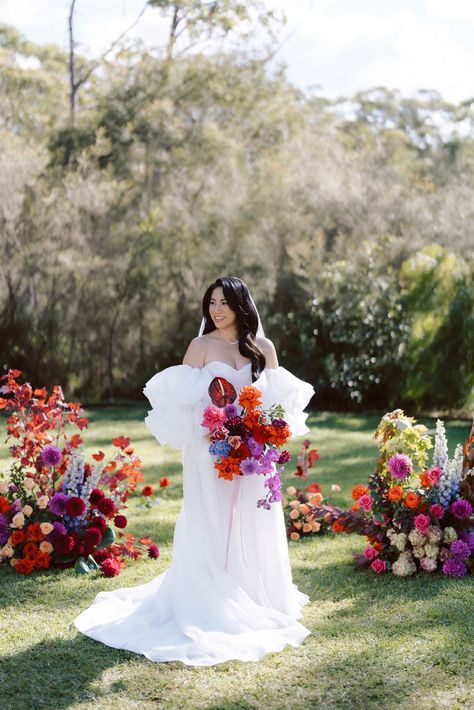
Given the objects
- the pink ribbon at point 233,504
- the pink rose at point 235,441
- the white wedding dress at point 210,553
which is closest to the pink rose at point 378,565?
the white wedding dress at point 210,553

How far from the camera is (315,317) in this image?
534 inches

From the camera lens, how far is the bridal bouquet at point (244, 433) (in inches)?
152

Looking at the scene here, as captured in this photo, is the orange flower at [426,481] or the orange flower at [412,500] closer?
the orange flower at [412,500]

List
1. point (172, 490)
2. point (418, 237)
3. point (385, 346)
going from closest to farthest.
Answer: point (172, 490) < point (385, 346) < point (418, 237)

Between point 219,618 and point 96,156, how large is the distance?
1202 centimetres

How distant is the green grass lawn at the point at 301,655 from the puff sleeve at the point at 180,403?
41.3 inches

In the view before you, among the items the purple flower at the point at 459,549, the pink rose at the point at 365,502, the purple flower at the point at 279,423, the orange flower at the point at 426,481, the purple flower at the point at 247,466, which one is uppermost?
the purple flower at the point at 279,423

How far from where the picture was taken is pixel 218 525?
13.5 ft

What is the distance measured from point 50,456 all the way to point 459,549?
2.54 metres

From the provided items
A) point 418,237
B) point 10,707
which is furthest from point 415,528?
point 418,237

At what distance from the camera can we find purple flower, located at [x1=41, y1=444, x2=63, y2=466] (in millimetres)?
5039

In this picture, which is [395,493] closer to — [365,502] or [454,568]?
[365,502]

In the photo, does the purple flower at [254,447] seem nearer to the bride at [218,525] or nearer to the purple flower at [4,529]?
the bride at [218,525]

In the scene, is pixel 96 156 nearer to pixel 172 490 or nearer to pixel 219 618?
pixel 172 490
